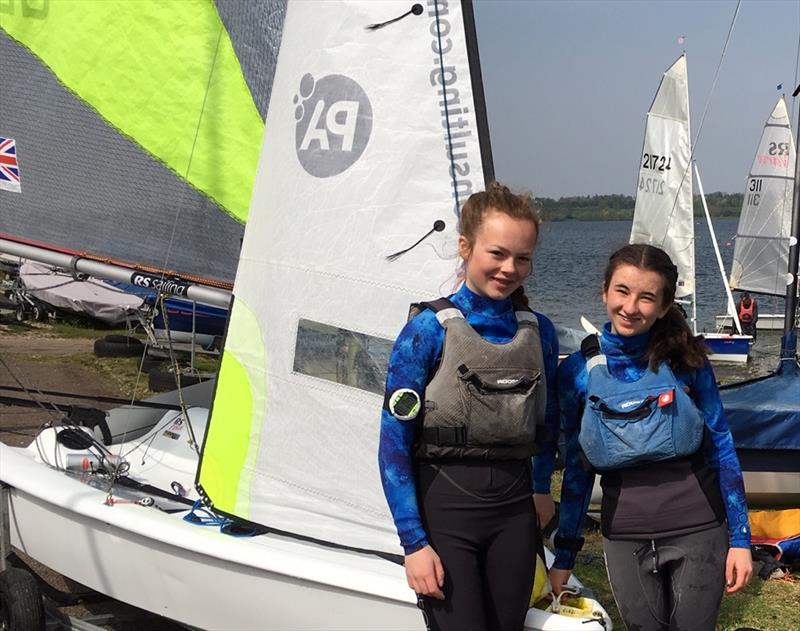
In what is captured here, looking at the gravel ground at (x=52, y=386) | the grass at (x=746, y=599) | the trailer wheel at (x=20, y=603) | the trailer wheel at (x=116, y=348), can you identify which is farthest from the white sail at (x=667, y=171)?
the trailer wheel at (x=20, y=603)

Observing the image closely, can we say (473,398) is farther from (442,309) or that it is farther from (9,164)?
(9,164)

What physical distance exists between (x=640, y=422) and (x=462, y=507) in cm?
48

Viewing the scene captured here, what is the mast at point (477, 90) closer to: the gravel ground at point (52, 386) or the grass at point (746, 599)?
the grass at point (746, 599)

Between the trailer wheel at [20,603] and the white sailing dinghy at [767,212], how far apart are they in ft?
56.7

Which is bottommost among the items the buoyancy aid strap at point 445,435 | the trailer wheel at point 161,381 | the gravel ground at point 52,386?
the gravel ground at point 52,386

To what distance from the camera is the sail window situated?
2873 mm

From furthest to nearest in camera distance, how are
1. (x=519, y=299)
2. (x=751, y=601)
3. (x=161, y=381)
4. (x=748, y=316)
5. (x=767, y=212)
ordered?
(x=767, y=212)
(x=748, y=316)
(x=161, y=381)
(x=751, y=601)
(x=519, y=299)

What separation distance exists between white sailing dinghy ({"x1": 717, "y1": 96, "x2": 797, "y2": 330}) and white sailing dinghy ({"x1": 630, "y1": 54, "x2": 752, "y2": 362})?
10.6 ft

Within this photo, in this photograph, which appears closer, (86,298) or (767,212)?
(86,298)

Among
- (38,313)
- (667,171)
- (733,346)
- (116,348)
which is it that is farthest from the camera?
(667,171)

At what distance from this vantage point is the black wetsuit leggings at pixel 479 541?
197 cm

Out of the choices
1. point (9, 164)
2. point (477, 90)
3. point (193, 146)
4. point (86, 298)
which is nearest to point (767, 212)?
point (86, 298)

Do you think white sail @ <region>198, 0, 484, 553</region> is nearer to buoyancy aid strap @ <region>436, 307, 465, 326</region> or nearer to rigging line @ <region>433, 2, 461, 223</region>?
rigging line @ <region>433, 2, 461, 223</region>

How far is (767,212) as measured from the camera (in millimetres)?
19047
